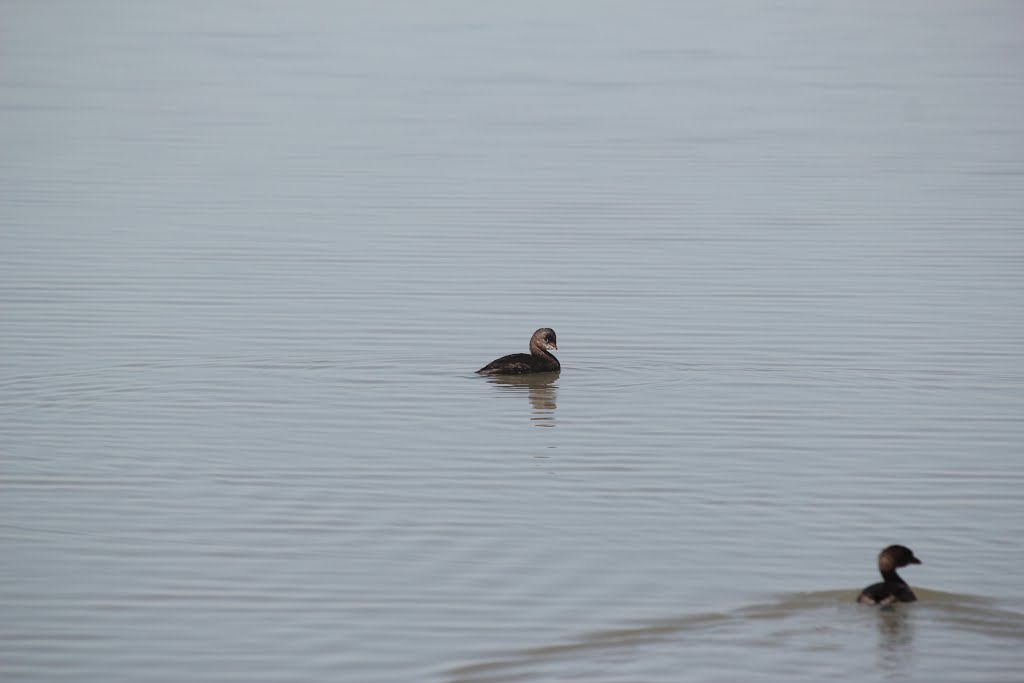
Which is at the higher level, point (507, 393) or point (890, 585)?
point (507, 393)

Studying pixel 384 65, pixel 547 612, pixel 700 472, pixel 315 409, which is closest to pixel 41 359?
pixel 315 409

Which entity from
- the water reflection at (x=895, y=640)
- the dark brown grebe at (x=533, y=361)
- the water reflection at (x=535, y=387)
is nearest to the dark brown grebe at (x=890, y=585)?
the water reflection at (x=895, y=640)

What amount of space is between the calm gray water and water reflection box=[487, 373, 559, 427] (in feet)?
0.16

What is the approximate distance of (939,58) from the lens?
44062 millimetres

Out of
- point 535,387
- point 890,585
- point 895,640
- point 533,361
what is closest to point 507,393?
point 535,387

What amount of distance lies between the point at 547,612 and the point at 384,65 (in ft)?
112

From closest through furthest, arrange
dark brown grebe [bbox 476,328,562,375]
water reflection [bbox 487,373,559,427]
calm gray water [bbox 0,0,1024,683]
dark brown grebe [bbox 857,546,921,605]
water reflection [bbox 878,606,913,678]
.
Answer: water reflection [bbox 878,606,913,678]
dark brown grebe [bbox 857,546,921,605]
calm gray water [bbox 0,0,1024,683]
water reflection [bbox 487,373,559,427]
dark brown grebe [bbox 476,328,562,375]

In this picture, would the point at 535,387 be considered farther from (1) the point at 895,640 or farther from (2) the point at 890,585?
(1) the point at 895,640

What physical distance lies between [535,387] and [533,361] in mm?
310

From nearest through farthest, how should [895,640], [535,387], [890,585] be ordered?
1. [895,640]
2. [890,585]
3. [535,387]

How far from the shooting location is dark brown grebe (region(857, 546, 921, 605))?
9.41 metres

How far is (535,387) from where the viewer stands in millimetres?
15352

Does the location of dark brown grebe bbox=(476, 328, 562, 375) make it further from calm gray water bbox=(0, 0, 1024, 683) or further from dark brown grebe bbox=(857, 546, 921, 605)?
dark brown grebe bbox=(857, 546, 921, 605)

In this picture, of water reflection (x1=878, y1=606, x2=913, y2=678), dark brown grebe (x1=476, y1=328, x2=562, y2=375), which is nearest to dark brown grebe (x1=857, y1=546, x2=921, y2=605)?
water reflection (x1=878, y1=606, x2=913, y2=678)
